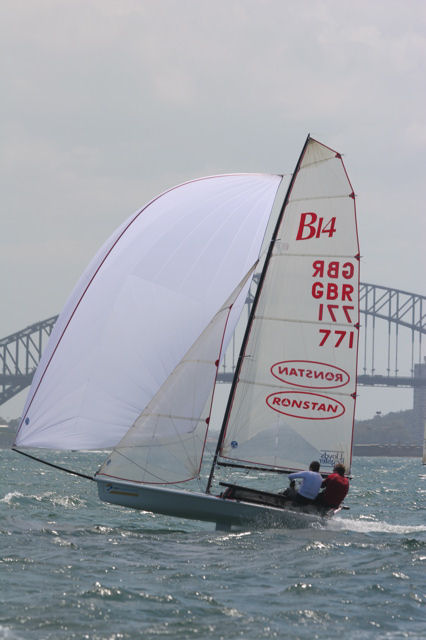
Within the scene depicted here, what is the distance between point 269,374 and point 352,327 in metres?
0.97

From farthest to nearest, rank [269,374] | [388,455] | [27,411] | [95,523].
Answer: [388,455] < [95,523] < [269,374] < [27,411]

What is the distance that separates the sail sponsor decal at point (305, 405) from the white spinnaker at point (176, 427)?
760 millimetres

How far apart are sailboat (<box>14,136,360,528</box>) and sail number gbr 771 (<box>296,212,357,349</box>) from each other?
0.05ft

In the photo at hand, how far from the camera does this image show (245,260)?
10797 mm

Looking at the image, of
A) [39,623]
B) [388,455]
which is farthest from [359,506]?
[388,455]

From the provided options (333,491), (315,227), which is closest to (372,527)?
(333,491)

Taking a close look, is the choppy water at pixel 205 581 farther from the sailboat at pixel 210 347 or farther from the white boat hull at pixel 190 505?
the sailboat at pixel 210 347

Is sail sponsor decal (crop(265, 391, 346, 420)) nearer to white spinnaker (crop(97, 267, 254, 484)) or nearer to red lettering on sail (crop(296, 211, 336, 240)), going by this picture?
white spinnaker (crop(97, 267, 254, 484))

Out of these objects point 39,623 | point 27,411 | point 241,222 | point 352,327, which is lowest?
Answer: point 39,623

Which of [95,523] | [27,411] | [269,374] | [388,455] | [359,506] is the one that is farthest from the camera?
[388,455]

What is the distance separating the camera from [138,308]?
1012 centimetres

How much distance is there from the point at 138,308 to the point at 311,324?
1.82m

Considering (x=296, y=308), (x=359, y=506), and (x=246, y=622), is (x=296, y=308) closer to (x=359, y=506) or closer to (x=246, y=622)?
(x=246, y=622)

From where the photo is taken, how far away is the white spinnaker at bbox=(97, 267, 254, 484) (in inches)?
394
